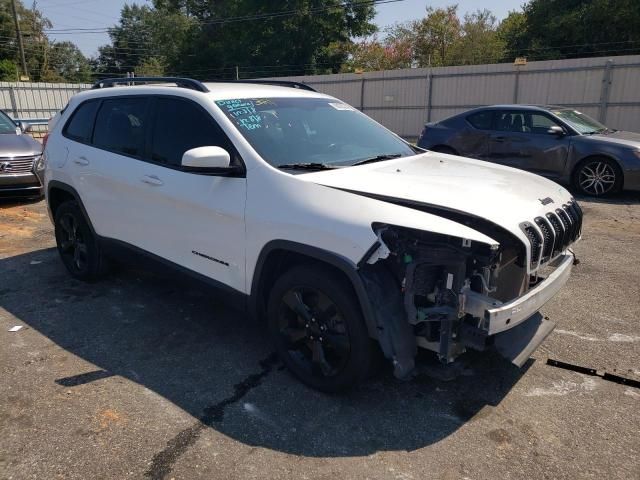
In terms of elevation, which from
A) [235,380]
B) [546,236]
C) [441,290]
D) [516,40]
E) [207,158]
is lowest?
[235,380]

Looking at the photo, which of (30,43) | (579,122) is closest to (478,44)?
(579,122)

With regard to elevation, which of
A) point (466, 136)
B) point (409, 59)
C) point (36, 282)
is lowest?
point (36, 282)

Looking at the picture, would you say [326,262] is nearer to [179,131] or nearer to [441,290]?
[441,290]

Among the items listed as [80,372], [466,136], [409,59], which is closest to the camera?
[80,372]

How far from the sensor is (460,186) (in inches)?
125

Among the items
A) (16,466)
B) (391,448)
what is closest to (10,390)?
(16,466)

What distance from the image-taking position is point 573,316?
4395 millimetres

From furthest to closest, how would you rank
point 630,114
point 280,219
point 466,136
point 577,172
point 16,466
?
point 630,114
point 466,136
point 577,172
point 280,219
point 16,466

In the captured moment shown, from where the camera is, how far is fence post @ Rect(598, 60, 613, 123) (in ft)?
51.7

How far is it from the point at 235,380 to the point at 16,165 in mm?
7107

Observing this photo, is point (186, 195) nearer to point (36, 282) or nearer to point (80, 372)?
point (80, 372)

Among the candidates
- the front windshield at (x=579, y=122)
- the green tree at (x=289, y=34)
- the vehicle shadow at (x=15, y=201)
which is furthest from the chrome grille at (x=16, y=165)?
the green tree at (x=289, y=34)

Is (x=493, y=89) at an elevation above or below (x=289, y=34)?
below

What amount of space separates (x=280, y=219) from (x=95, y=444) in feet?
5.15
